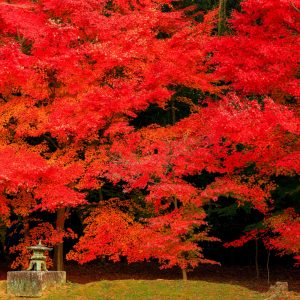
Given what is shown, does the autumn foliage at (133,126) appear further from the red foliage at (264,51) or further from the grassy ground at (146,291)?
the grassy ground at (146,291)

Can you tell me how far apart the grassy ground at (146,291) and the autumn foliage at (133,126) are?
1377mm

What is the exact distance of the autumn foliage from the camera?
1225cm

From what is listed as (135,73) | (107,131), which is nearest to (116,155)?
(107,131)

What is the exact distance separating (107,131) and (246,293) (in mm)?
5628

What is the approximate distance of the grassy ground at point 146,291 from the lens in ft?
32.5

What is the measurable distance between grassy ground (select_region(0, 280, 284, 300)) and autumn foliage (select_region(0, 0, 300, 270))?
1.38 meters

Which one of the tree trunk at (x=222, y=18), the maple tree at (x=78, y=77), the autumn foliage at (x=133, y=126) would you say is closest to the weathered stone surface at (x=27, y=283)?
the autumn foliage at (x=133, y=126)

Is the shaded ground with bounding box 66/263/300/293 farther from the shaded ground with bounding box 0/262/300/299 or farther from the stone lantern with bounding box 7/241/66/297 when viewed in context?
the stone lantern with bounding box 7/241/66/297

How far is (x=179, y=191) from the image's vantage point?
12.1 meters

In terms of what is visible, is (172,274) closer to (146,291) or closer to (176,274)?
(176,274)

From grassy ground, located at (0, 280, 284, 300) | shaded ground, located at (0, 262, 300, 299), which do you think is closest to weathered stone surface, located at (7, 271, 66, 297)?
grassy ground, located at (0, 280, 284, 300)

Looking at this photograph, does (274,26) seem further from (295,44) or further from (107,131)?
(107,131)

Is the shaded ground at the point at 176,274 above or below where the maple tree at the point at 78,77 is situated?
below

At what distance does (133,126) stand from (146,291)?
5.25 m
